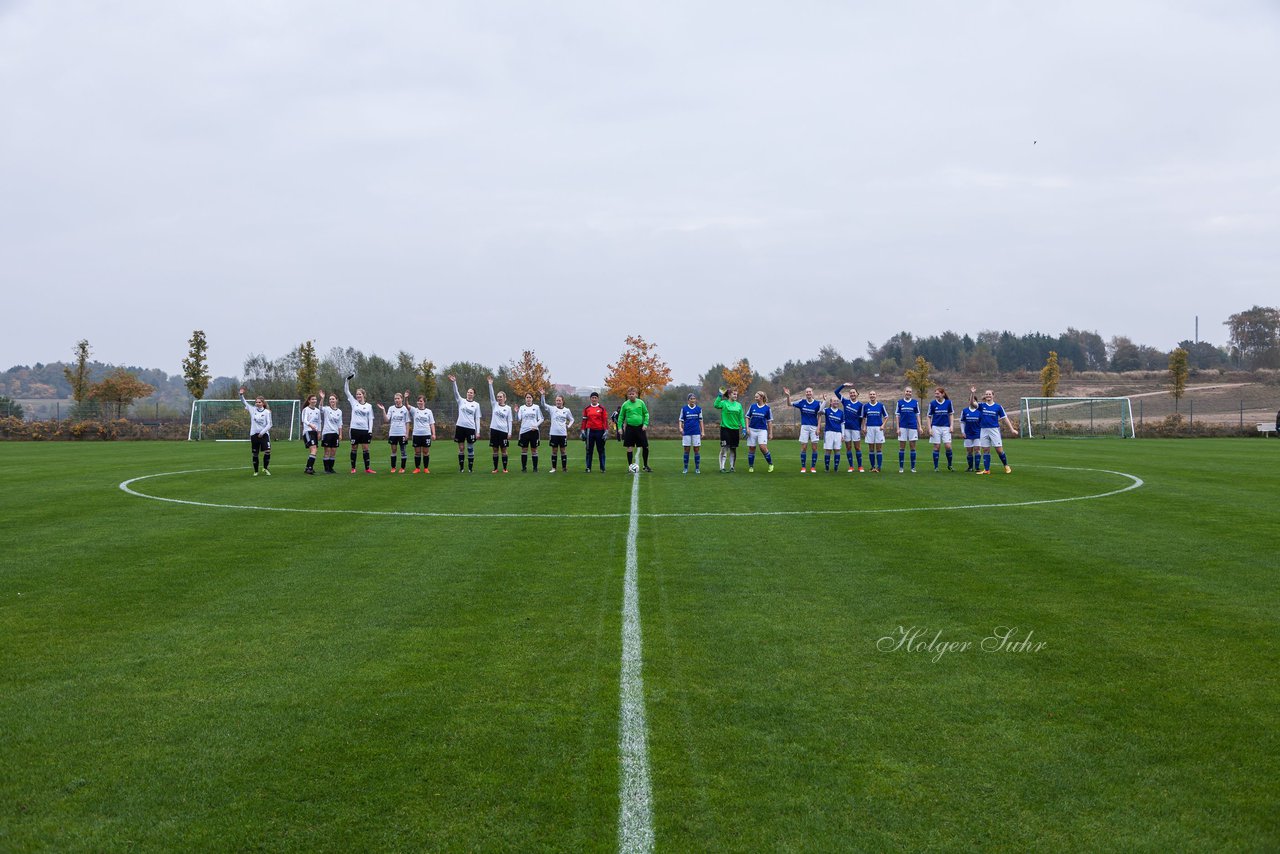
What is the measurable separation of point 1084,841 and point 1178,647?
327 centimetres

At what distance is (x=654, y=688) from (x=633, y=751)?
37.4 inches

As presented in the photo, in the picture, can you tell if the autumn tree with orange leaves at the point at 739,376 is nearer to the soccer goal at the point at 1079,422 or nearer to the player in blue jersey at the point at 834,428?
the soccer goal at the point at 1079,422

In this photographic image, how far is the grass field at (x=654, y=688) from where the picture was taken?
388 cm

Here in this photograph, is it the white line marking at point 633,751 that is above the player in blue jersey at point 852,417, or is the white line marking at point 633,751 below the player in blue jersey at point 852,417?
below

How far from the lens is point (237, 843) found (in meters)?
3.71

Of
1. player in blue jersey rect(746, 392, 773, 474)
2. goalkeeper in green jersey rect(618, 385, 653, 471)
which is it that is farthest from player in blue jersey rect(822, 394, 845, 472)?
goalkeeper in green jersey rect(618, 385, 653, 471)

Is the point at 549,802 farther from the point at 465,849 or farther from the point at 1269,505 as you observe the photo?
the point at 1269,505

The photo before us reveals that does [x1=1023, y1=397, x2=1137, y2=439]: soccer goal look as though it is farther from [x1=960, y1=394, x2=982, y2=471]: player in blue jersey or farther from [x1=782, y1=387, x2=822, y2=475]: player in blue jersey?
[x1=782, y1=387, x2=822, y2=475]: player in blue jersey

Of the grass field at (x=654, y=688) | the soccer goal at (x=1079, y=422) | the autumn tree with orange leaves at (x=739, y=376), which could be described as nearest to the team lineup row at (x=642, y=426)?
the grass field at (x=654, y=688)

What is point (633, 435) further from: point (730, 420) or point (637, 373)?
point (637, 373)

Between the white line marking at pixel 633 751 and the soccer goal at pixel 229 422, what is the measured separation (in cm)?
4697

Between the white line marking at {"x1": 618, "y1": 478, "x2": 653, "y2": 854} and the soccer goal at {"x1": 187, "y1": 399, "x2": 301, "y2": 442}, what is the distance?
Answer: 4697cm

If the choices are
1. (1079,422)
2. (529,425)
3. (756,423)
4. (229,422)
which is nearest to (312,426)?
(529,425)

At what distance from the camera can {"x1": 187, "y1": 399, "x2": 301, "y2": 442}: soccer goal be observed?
5028 centimetres
